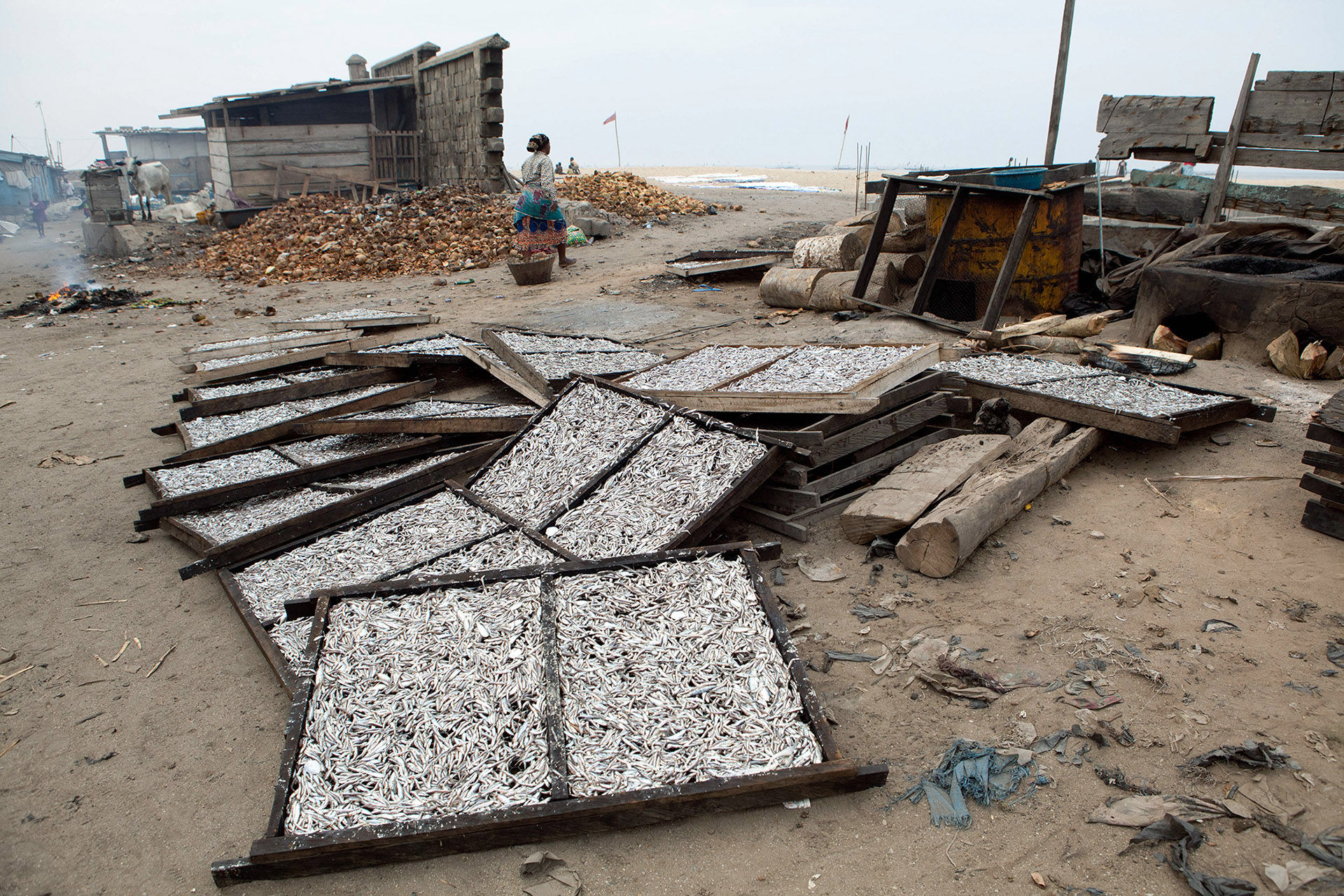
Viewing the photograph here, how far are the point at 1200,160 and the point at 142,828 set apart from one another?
12.3 meters

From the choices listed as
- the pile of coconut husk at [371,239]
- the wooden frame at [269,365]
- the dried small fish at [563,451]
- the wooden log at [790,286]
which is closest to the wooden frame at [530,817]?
the dried small fish at [563,451]

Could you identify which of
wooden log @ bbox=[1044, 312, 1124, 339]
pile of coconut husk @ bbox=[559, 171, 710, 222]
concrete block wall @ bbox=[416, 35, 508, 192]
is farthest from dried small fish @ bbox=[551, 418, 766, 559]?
concrete block wall @ bbox=[416, 35, 508, 192]

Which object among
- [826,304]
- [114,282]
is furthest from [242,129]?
[826,304]

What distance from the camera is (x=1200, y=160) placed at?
9867 mm

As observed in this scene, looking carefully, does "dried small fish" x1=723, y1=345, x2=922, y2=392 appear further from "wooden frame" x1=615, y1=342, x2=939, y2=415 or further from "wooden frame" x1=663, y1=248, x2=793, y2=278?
"wooden frame" x1=663, y1=248, x2=793, y2=278

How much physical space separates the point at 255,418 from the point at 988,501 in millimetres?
6016

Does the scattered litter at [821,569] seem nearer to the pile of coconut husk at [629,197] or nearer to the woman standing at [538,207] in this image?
the woman standing at [538,207]

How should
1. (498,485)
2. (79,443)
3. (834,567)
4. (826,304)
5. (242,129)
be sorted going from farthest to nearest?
1. (242,129)
2. (826,304)
3. (79,443)
4. (498,485)
5. (834,567)

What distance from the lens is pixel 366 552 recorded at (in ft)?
14.8

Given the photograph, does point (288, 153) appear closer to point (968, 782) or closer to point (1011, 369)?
point (1011, 369)

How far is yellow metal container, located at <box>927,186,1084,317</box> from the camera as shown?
8.36 meters

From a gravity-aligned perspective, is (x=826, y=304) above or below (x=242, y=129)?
below

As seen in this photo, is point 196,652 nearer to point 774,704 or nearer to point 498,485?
point 498,485

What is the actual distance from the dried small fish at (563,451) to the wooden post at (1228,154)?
860cm
